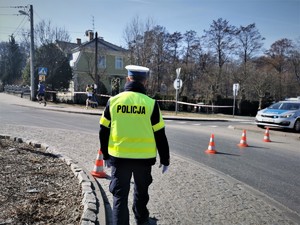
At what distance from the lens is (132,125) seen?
3354 mm

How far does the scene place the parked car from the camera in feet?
49.5

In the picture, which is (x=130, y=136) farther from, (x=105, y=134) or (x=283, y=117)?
(x=283, y=117)

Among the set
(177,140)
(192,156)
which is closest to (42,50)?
(177,140)

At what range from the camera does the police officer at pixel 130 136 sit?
11.0 feet

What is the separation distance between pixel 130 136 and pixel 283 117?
13669 millimetres

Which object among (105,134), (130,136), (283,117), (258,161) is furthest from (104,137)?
(283,117)

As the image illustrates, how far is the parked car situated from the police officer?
13.3 metres

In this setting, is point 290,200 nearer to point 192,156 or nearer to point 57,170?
point 192,156

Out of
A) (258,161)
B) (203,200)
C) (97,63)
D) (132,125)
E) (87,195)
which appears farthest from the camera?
(97,63)

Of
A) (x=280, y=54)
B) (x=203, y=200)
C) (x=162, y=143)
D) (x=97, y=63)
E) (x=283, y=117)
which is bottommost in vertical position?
(x=203, y=200)

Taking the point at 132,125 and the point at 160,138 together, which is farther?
the point at 160,138

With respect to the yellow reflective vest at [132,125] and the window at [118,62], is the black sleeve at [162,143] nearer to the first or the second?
the yellow reflective vest at [132,125]

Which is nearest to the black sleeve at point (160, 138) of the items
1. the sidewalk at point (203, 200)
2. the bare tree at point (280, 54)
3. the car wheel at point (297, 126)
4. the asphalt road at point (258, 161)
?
the sidewalk at point (203, 200)

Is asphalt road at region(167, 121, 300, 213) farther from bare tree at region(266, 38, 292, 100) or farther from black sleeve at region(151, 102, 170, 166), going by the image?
bare tree at region(266, 38, 292, 100)
